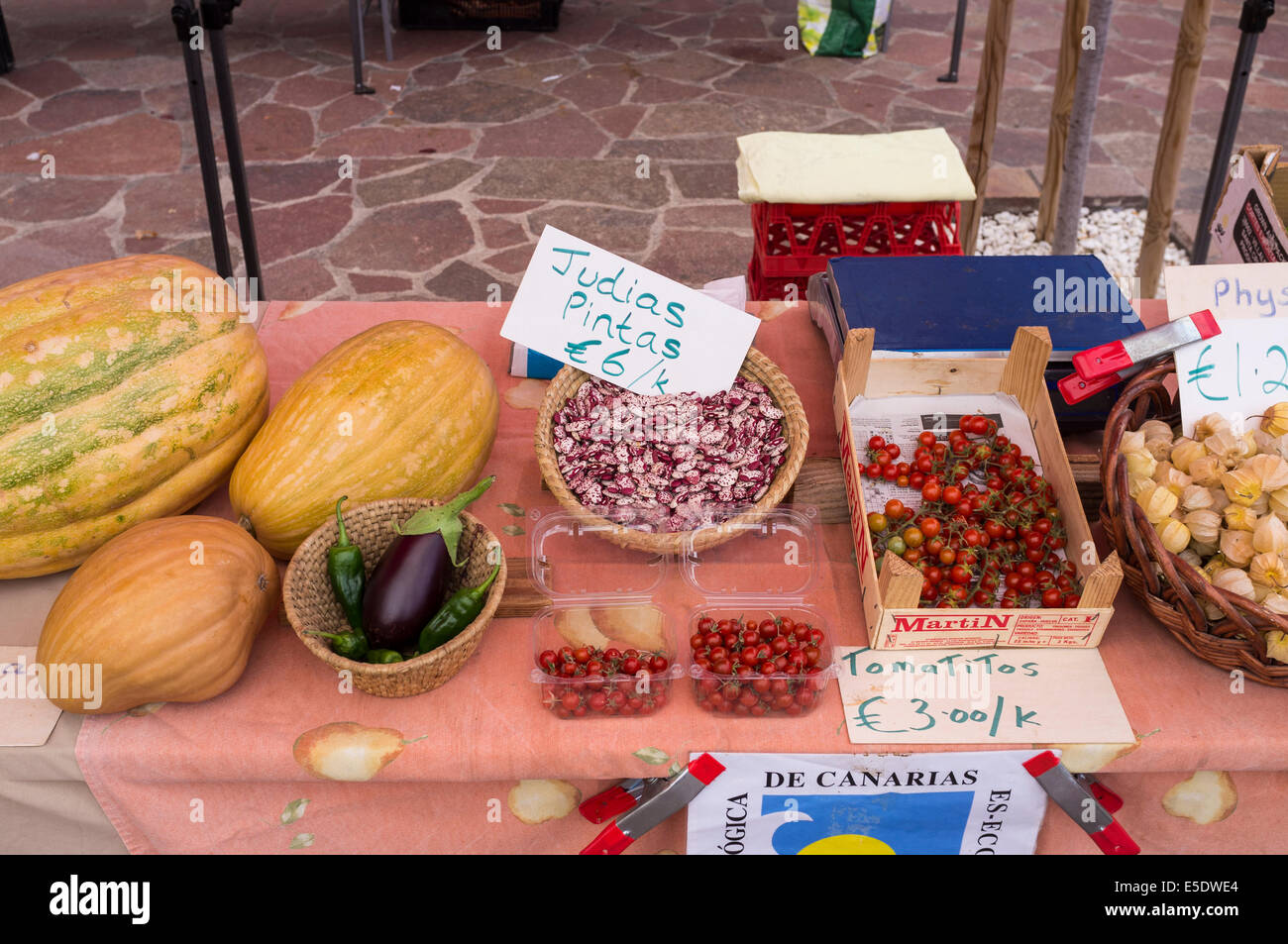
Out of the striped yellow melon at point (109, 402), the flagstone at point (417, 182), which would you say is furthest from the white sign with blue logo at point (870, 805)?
the flagstone at point (417, 182)

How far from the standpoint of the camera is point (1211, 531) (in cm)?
147

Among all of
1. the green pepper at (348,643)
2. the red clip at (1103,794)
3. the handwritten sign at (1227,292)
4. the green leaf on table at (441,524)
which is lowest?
the red clip at (1103,794)

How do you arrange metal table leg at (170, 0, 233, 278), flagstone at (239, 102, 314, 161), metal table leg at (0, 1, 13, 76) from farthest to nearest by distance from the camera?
metal table leg at (0, 1, 13, 76) → flagstone at (239, 102, 314, 161) → metal table leg at (170, 0, 233, 278)

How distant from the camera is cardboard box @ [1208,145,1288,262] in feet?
6.50

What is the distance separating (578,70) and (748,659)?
202 inches

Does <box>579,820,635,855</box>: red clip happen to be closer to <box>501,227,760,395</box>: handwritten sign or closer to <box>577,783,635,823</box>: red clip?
<box>577,783,635,823</box>: red clip

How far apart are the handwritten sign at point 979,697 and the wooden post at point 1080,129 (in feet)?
8.22

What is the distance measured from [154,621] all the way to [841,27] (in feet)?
19.1

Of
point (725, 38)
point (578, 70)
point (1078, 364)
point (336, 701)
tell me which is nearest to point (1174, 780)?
point (1078, 364)

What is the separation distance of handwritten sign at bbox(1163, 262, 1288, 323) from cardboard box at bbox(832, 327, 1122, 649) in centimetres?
27

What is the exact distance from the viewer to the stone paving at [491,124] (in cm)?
438

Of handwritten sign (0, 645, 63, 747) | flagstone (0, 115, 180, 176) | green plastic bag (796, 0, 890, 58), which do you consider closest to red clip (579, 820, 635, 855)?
handwritten sign (0, 645, 63, 747)

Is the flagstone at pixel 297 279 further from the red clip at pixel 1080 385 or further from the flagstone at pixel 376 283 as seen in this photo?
the red clip at pixel 1080 385

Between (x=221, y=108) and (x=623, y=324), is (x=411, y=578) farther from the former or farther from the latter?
(x=221, y=108)
